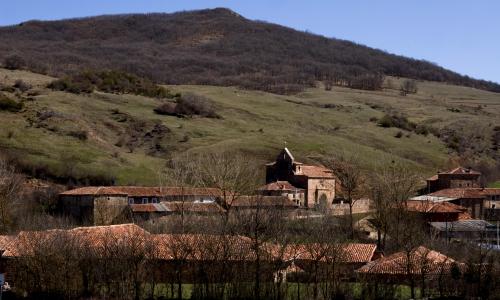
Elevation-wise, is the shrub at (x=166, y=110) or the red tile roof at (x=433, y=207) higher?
the shrub at (x=166, y=110)

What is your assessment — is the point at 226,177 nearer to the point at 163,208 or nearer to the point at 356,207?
the point at 163,208

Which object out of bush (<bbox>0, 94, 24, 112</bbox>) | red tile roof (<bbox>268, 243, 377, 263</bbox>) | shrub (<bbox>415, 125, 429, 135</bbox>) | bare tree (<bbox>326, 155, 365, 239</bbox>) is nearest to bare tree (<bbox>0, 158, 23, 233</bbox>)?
red tile roof (<bbox>268, 243, 377, 263</bbox>)

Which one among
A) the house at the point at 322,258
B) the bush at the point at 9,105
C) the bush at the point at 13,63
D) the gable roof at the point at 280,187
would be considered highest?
the bush at the point at 13,63

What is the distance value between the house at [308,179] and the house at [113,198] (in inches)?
534

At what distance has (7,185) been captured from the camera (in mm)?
64938

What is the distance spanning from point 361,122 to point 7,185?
311ft

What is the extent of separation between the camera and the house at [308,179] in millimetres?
91375

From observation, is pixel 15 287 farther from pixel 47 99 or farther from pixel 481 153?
pixel 481 153

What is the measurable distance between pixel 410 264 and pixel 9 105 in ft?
251

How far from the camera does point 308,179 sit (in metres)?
91.6

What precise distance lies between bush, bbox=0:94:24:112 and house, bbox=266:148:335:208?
118 feet

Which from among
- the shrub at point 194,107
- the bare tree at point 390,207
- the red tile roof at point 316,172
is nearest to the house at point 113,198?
the bare tree at point 390,207

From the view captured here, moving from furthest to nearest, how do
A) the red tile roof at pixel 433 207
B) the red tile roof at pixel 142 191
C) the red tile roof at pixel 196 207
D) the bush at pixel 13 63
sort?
the bush at pixel 13 63 < the red tile roof at pixel 142 191 < the red tile roof at pixel 433 207 < the red tile roof at pixel 196 207

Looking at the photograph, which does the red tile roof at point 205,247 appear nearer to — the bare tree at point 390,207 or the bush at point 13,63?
the bare tree at point 390,207
